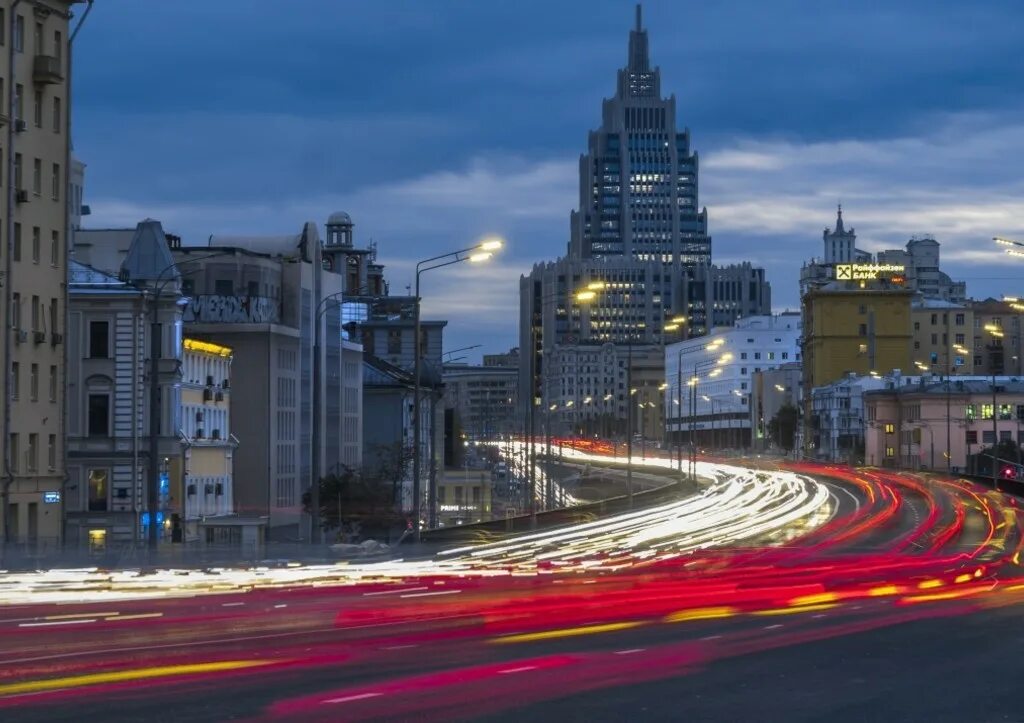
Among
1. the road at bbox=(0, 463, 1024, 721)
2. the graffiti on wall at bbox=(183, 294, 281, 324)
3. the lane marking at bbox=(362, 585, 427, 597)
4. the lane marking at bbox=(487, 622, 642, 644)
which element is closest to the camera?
the road at bbox=(0, 463, 1024, 721)

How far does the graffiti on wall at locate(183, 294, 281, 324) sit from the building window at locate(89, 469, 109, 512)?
3009 centimetres

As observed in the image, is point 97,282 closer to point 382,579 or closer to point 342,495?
point 342,495

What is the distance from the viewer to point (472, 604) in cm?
3719

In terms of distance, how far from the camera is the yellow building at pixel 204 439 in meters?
92.1

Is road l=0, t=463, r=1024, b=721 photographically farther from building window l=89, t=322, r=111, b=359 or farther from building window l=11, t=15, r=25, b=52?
building window l=89, t=322, r=111, b=359

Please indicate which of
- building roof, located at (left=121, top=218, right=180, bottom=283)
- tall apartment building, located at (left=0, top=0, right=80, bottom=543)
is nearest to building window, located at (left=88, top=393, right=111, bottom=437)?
building roof, located at (left=121, top=218, right=180, bottom=283)

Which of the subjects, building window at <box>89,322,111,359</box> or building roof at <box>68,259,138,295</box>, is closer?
building roof at <box>68,259,138,295</box>

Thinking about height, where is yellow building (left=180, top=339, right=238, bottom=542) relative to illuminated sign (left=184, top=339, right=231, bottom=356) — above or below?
below

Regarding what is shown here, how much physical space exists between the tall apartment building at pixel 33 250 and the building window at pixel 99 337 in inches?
601

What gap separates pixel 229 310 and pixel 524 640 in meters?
86.7

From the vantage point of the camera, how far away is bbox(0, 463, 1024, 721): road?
2202 centimetres

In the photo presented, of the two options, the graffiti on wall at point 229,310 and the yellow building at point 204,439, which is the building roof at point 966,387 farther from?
the yellow building at point 204,439

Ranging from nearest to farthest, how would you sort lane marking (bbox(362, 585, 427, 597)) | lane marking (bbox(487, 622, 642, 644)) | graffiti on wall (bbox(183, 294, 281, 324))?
1. lane marking (bbox(487, 622, 642, 644))
2. lane marking (bbox(362, 585, 427, 597))
3. graffiti on wall (bbox(183, 294, 281, 324))

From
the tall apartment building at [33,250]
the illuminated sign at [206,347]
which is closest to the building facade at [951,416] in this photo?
the illuminated sign at [206,347]
